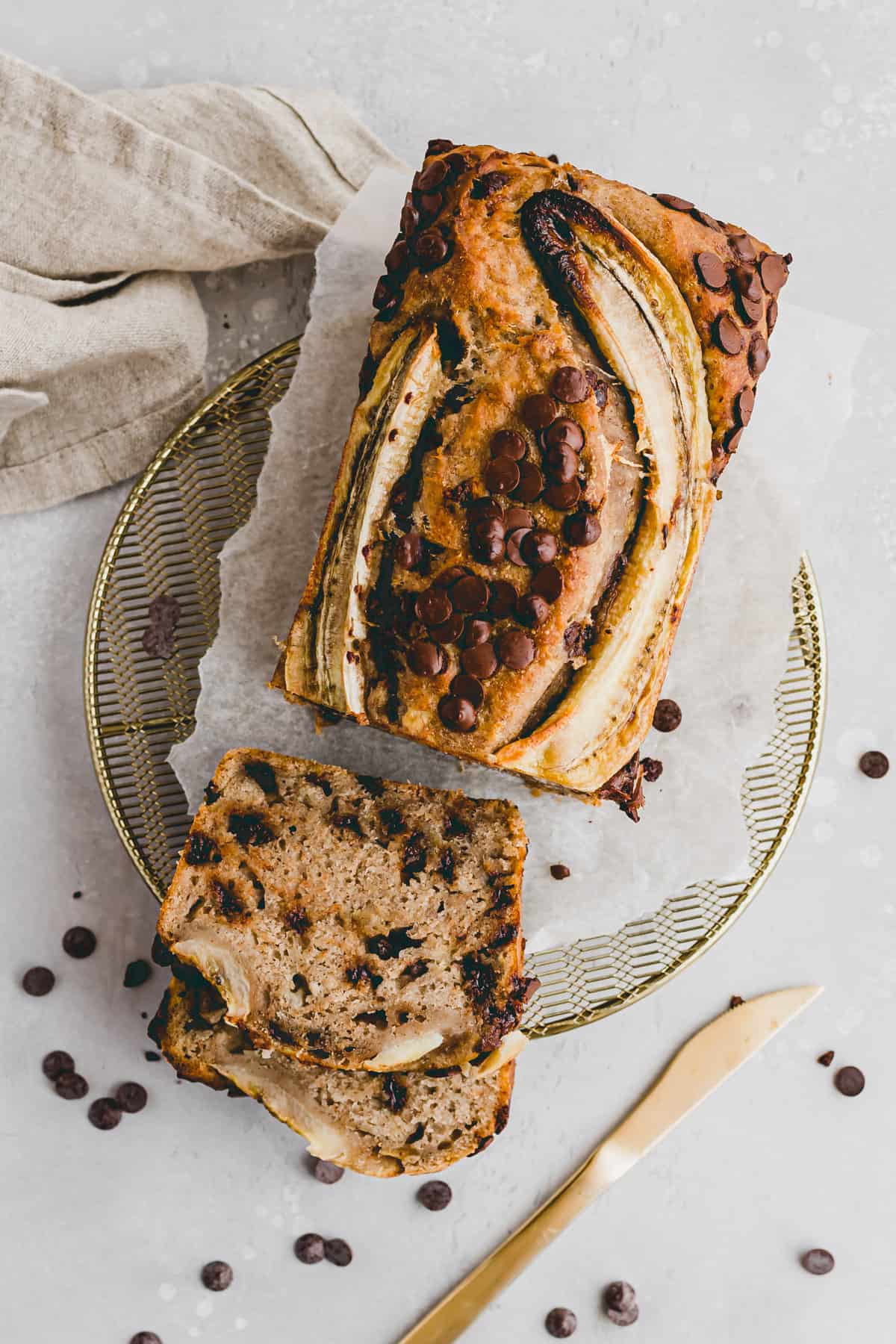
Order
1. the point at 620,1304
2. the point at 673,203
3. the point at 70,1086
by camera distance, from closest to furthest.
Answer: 1. the point at 673,203
2. the point at 70,1086
3. the point at 620,1304

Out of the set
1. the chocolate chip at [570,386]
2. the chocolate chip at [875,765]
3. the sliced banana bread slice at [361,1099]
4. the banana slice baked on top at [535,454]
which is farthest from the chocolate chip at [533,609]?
the chocolate chip at [875,765]

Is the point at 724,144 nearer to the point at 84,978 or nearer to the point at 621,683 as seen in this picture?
the point at 621,683

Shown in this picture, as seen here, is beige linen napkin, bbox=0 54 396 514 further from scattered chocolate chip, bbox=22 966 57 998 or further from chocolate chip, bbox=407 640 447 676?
scattered chocolate chip, bbox=22 966 57 998

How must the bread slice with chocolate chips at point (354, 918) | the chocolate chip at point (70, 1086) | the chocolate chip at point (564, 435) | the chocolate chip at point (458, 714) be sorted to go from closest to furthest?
the chocolate chip at point (564, 435)
the chocolate chip at point (458, 714)
the bread slice with chocolate chips at point (354, 918)
the chocolate chip at point (70, 1086)

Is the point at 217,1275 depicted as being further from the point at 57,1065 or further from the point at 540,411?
the point at 540,411

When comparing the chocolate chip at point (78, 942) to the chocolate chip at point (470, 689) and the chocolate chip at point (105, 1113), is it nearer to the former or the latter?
the chocolate chip at point (105, 1113)

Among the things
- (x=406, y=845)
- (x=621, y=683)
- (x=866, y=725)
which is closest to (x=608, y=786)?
(x=621, y=683)

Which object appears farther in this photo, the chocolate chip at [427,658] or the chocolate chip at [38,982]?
the chocolate chip at [38,982]

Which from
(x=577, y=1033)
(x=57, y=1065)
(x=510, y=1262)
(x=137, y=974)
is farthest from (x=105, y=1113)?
(x=577, y=1033)
